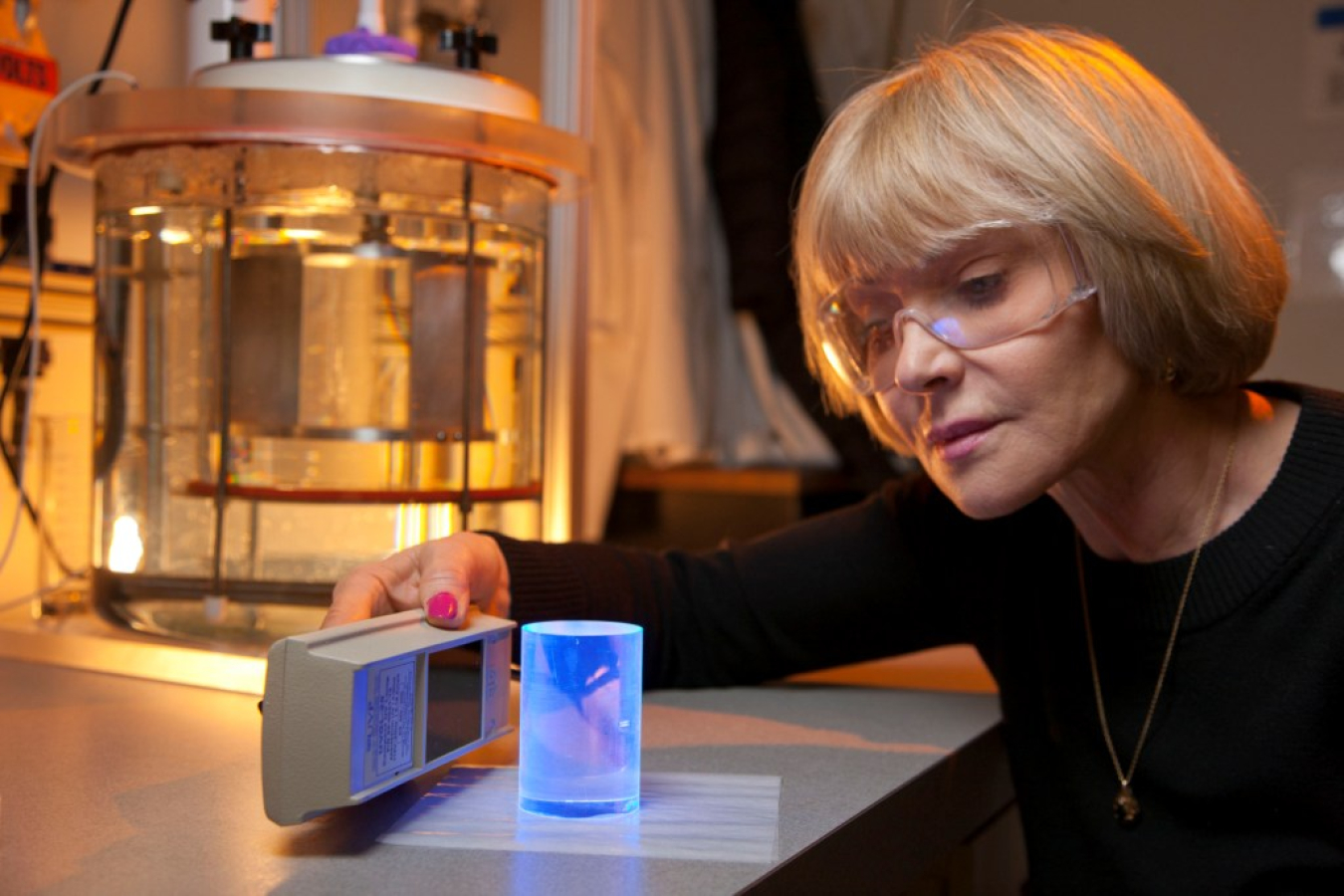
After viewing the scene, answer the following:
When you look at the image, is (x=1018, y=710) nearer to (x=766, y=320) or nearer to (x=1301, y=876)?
(x=1301, y=876)

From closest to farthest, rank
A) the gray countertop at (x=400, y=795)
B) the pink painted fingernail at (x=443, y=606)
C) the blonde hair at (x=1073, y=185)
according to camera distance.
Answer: the gray countertop at (x=400, y=795) → the pink painted fingernail at (x=443, y=606) → the blonde hair at (x=1073, y=185)

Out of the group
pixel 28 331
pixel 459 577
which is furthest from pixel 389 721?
pixel 28 331

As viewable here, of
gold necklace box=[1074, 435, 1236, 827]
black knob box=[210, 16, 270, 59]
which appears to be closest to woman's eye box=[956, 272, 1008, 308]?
gold necklace box=[1074, 435, 1236, 827]

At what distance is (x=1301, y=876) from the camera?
90 centimetres

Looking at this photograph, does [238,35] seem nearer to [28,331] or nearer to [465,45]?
[465,45]

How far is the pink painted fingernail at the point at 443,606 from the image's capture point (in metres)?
0.71

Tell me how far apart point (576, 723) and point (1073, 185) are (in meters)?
0.48

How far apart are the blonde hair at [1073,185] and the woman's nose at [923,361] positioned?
0.17ft

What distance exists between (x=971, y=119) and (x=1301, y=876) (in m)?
0.56

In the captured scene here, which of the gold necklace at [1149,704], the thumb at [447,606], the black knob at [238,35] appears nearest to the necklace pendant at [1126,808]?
the gold necklace at [1149,704]

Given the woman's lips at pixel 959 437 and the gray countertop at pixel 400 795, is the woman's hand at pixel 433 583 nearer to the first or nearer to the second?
the gray countertop at pixel 400 795

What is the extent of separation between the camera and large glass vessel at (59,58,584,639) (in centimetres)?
103

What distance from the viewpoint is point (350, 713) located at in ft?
1.94

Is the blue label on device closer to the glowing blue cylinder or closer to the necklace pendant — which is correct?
the glowing blue cylinder
